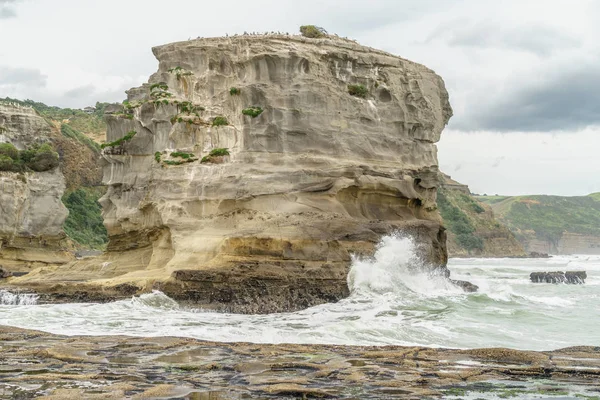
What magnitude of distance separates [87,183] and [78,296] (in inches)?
2336

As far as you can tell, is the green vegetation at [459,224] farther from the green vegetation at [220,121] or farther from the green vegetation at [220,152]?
the green vegetation at [220,152]

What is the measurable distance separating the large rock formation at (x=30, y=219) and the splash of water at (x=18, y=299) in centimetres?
1357

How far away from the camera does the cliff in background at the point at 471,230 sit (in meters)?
103

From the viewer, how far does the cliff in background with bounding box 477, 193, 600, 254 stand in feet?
484

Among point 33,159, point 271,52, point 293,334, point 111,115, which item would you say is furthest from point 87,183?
point 293,334

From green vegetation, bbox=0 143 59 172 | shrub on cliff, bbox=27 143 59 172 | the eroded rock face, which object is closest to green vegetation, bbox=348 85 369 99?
the eroded rock face

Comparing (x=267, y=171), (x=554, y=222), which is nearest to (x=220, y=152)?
(x=267, y=171)

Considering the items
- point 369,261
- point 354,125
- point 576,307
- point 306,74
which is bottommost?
point 576,307

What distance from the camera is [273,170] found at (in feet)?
68.9

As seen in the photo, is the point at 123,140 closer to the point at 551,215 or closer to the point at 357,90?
the point at 357,90

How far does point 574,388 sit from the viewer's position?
8383 millimetres

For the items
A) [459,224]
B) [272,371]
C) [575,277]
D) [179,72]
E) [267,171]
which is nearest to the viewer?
[272,371]

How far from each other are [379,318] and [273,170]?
237 inches

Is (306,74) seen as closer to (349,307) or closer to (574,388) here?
(349,307)
